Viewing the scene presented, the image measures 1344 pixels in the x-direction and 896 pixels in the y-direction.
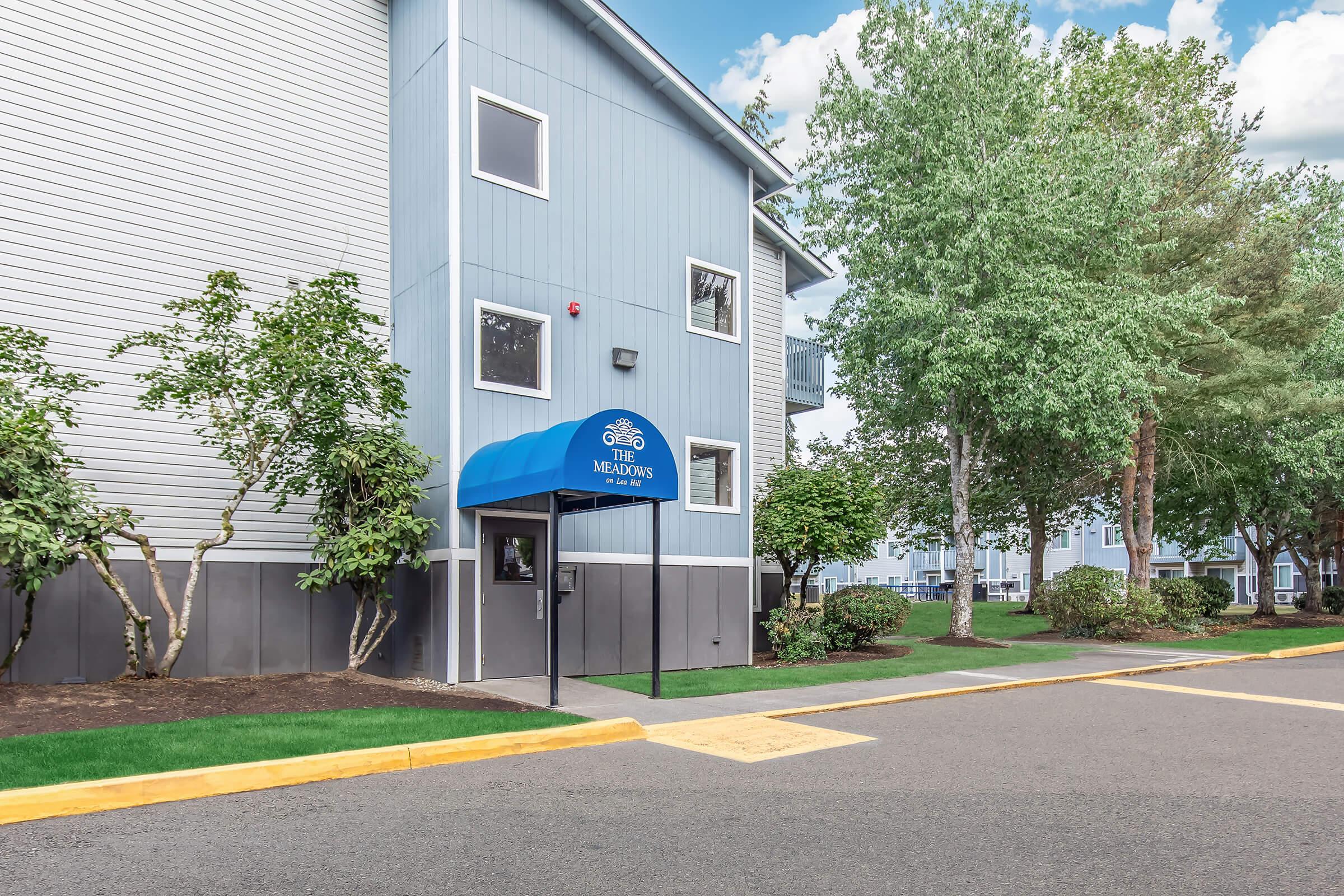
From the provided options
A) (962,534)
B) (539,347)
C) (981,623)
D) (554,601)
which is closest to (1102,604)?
(962,534)

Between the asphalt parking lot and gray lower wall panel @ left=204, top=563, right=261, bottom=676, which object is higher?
gray lower wall panel @ left=204, top=563, right=261, bottom=676

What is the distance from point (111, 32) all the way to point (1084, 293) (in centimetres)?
1758

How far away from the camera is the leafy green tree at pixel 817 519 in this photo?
17.1 metres

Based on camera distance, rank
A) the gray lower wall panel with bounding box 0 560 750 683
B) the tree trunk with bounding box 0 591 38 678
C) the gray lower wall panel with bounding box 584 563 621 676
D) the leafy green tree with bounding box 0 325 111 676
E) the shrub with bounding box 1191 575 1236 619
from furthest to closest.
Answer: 1. the shrub with bounding box 1191 575 1236 619
2. the gray lower wall panel with bounding box 584 563 621 676
3. the gray lower wall panel with bounding box 0 560 750 683
4. the tree trunk with bounding box 0 591 38 678
5. the leafy green tree with bounding box 0 325 111 676

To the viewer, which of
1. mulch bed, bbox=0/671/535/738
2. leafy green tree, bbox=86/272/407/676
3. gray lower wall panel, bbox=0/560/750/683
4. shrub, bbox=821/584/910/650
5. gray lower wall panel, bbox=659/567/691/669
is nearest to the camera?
mulch bed, bbox=0/671/535/738

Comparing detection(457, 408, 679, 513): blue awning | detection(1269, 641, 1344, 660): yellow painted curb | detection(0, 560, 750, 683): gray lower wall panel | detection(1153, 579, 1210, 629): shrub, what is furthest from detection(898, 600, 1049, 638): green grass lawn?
detection(457, 408, 679, 513): blue awning

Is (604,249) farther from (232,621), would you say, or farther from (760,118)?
(760,118)

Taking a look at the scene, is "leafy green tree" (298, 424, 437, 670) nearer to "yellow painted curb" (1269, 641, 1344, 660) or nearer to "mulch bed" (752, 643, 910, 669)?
"mulch bed" (752, 643, 910, 669)

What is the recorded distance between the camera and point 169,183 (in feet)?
43.7

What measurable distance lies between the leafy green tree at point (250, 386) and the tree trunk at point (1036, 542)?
69.8ft

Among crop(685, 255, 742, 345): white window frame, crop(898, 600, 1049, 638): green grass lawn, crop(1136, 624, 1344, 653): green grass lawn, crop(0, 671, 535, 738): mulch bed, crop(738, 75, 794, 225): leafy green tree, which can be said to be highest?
crop(738, 75, 794, 225): leafy green tree

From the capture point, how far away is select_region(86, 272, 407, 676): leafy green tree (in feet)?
38.0

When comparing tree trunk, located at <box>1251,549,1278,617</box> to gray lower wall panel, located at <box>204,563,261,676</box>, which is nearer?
gray lower wall panel, located at <box>204,563,261,676</box>

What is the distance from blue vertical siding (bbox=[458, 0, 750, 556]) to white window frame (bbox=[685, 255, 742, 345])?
86mm
